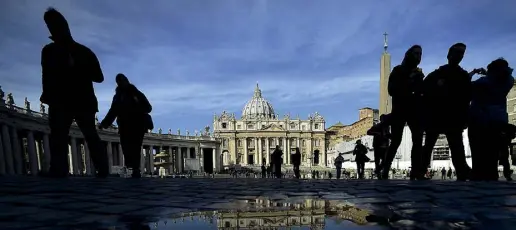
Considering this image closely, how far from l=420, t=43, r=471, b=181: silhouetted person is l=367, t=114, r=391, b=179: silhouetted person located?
1223 mm

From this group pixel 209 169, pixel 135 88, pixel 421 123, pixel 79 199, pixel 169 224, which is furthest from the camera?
pixel 209 169

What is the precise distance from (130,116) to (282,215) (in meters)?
7.79

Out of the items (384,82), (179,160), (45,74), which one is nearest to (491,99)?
(45,74)

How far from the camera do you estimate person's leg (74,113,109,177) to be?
340 inches

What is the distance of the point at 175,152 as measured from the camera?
88.8 metres

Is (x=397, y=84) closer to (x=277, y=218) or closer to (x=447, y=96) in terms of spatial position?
(x=447, y=96)

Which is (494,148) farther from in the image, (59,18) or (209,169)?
(209,169)

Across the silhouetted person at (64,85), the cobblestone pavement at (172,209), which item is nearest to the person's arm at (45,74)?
the silhouetted person at (64,85)

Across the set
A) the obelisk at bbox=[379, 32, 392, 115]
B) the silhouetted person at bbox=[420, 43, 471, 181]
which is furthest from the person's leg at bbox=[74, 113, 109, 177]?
the obelisk at bbox=[379, 32, 392, 115]

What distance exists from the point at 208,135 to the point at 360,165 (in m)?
83.9

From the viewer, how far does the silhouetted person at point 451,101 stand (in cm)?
838

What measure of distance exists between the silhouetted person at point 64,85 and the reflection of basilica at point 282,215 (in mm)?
5534

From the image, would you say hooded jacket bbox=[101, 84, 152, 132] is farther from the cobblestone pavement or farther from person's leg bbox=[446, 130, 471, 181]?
person's leg bbox=[446, 130, 471, 181]

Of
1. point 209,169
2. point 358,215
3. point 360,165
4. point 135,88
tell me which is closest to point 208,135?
point 209,169
